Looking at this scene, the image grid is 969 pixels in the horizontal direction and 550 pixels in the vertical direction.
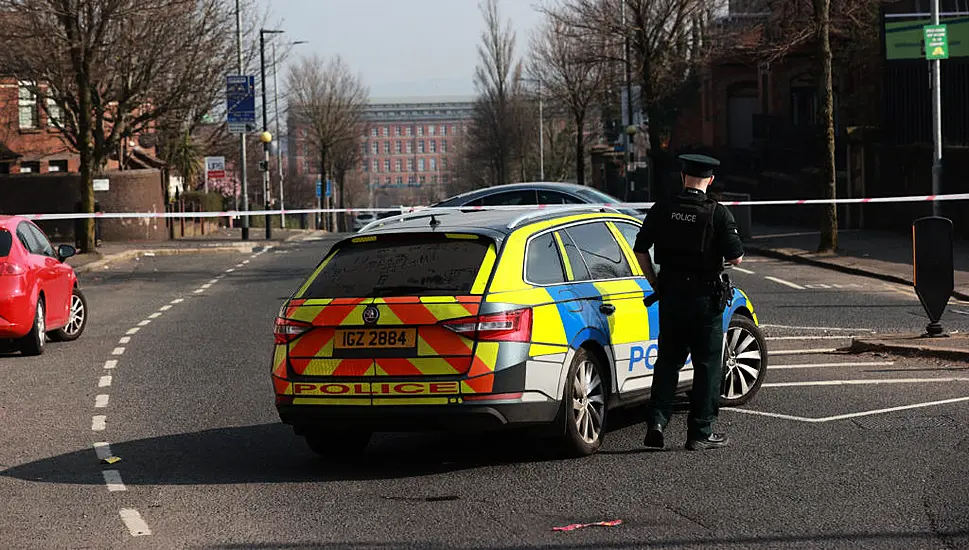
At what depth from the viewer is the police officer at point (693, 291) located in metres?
8.88

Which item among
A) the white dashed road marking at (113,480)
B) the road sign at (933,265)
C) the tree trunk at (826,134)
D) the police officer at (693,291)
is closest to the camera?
the white dashed road marking at (113,480)

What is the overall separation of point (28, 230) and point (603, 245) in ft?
29.5

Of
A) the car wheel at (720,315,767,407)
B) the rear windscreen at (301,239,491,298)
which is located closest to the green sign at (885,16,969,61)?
the car wheel at (720,315,767,407)

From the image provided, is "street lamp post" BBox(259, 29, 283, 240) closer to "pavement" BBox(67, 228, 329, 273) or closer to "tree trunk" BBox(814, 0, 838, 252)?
"pavement" BBox(67, 228, 329, 273)

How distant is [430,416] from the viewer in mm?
8242

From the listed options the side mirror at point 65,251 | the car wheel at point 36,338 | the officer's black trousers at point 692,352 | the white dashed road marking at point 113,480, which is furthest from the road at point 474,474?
the side mirror at point 65,251

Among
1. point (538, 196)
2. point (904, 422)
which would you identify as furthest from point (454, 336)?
point (538, 196)

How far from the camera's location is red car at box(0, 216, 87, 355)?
15289 mm

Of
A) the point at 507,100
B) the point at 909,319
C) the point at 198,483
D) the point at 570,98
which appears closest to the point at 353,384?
the point at 198,483

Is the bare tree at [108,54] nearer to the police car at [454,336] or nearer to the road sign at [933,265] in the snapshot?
the road sign at [933,265]

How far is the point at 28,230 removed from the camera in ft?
54.4

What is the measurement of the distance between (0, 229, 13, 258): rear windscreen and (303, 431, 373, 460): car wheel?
748 cm

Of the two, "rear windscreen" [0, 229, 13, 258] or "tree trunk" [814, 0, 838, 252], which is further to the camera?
"tree trunk" [814, 0, 838, 252]

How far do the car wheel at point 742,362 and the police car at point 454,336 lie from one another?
1.42 metres
